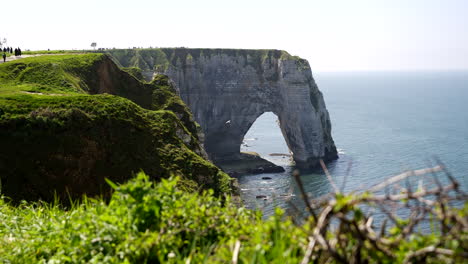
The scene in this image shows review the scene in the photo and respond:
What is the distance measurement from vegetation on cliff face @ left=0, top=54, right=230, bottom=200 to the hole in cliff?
76.7m

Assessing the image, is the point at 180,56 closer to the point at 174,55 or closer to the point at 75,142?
the point at 174,55

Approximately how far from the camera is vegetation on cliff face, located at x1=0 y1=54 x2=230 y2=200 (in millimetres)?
29406

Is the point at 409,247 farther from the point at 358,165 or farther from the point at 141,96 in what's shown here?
the point at 358,165

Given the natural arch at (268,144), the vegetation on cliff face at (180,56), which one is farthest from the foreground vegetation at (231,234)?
the vegetation on cliff face at (180,56)

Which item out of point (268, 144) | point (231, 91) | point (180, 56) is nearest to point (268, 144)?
point (268, 144)

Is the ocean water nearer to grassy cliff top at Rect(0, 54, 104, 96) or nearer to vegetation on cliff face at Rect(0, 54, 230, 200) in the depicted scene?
vegetation on cliff face at Rect(0, 54, 230, 200)

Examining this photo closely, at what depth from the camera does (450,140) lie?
129 metres

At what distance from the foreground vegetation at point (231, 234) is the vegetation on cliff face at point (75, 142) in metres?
21.0

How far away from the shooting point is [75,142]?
3228 centimetres

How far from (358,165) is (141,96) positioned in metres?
62.9

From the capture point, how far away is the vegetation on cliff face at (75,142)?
96.5 ft

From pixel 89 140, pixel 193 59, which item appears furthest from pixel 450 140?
pixel 89 140

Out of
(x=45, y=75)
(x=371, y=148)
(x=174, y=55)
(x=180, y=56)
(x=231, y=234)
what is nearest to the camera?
(x=231, y=234)

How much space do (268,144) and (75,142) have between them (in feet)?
374
